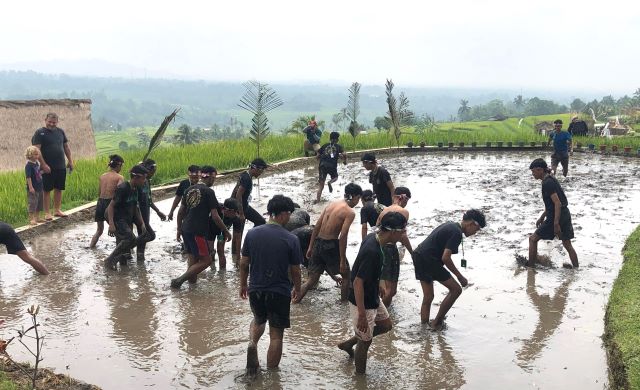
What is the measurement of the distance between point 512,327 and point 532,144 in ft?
61.8

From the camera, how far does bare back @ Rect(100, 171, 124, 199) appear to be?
9.38m

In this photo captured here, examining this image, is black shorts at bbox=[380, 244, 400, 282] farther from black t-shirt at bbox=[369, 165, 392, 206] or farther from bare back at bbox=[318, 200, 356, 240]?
black t-shirt at bbox=[369, 165, 392, 206]

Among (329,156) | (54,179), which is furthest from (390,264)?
(54,179)

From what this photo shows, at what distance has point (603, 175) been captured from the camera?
17953 millimetres

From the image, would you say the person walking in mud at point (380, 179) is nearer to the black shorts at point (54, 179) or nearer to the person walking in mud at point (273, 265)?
the person walking in mud at point (273, 265)

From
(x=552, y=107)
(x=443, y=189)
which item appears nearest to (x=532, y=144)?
(x=443, y=189)

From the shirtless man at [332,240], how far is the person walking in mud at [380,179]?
6.37ft

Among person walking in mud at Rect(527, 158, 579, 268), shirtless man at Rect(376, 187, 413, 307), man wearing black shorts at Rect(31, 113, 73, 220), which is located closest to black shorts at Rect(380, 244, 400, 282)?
shirtless man at Rect(376, 187, 413, 307)

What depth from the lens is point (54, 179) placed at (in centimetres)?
1159

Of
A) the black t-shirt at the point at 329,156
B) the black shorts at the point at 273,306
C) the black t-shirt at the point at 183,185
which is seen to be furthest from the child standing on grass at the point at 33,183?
the black shorts at the point at 273,306

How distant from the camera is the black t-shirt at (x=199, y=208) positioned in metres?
8.06

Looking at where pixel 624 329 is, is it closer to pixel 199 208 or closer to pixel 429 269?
pixel 429 269

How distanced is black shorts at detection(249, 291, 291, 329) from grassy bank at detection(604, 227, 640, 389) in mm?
2953

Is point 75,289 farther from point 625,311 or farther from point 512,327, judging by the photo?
point 625,311
